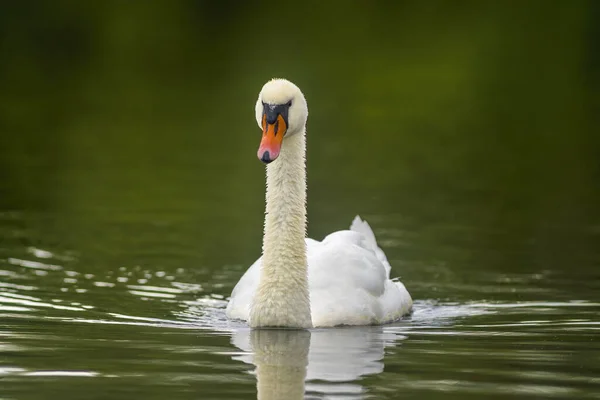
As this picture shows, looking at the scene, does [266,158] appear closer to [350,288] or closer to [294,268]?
[294,268]

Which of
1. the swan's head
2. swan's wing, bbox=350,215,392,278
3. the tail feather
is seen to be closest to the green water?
swan's wing, bbox=350,215,392,278

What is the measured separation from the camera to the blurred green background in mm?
18641

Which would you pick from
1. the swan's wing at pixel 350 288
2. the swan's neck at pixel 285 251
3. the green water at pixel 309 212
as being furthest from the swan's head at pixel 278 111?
the green water at pixel 309 212

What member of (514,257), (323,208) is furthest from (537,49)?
(514,257)

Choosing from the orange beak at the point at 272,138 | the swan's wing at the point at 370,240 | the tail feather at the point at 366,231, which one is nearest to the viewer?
the orange beak at the point at 272,138

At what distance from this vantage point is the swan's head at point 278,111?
38.4 feet

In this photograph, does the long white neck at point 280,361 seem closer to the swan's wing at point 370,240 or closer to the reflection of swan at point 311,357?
the reflection of swan at point 311,357

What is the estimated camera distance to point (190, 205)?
68.7 ft

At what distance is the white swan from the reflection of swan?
7.6 inches

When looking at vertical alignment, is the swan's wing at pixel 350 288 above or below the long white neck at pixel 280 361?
above

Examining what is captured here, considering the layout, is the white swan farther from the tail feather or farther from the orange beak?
the tail feather

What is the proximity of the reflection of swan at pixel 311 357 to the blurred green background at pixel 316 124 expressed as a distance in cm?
467

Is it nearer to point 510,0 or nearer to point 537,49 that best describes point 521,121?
point 537,49

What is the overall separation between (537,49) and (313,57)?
9.40m
